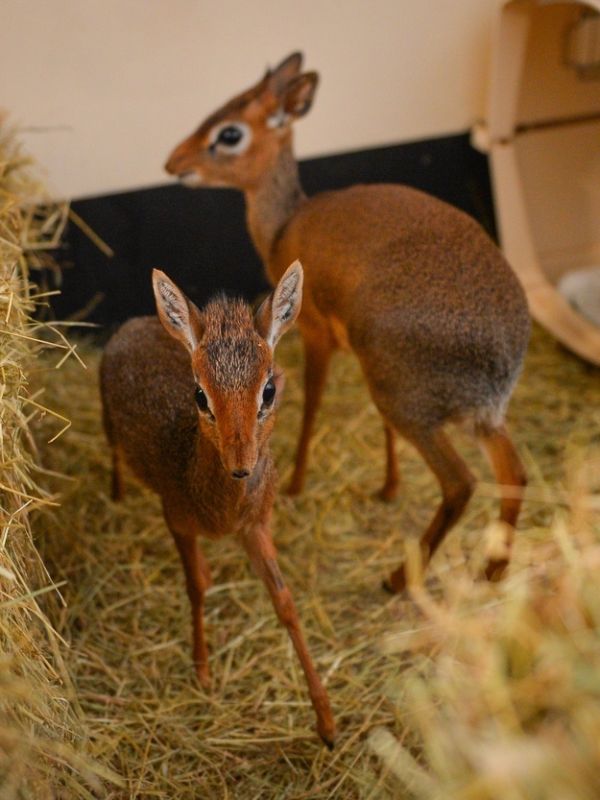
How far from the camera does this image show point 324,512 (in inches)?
125

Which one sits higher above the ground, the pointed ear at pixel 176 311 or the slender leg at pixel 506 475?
the pointed ear at pixel 176 311

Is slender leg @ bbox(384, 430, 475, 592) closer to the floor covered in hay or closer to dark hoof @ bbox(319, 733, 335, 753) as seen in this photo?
the floor covered in hay

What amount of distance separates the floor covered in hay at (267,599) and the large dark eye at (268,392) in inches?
26.6

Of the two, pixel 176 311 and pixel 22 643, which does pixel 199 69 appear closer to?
pixel 176 311

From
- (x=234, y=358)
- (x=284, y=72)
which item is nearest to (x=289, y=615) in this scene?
(x=234, y=358)

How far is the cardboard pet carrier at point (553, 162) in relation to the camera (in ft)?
12.5

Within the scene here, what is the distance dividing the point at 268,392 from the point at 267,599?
3.48 ft

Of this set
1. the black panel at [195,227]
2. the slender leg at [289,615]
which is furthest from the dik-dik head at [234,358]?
the black panel at [195,227]

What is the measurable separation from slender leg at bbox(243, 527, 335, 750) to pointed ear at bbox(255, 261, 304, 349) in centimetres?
57

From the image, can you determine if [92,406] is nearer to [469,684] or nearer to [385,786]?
[385,786]

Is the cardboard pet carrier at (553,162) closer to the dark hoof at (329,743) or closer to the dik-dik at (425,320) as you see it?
the dik-dik at (425,320)

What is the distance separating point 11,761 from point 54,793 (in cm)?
29

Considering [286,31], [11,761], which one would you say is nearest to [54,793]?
[11,761]

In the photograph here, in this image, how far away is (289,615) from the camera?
2273 millimetres
